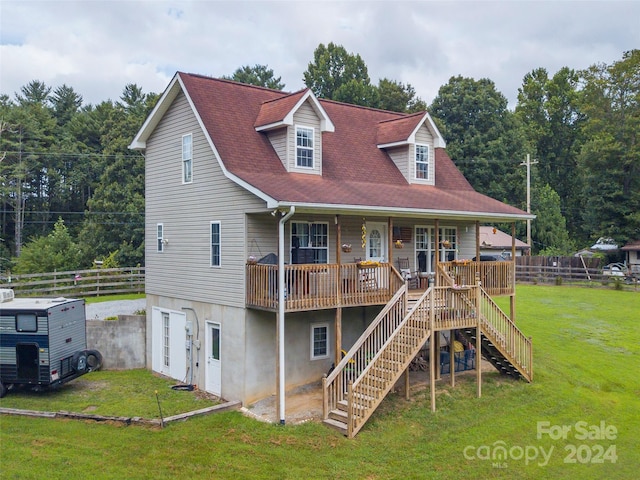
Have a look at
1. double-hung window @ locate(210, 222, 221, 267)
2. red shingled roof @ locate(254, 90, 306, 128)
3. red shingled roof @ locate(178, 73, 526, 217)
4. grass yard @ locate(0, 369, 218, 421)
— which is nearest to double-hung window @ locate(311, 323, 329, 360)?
grass yard @ locate(0, 369, 218, 421)

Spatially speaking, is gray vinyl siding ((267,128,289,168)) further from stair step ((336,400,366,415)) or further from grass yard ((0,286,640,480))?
grass yard ((0,286,640,480))

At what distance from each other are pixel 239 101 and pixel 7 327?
9844mm

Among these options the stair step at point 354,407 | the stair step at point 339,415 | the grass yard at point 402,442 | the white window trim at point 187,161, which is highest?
the white window trim at point 187,161

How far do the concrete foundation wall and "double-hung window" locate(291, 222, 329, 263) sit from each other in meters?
7.21

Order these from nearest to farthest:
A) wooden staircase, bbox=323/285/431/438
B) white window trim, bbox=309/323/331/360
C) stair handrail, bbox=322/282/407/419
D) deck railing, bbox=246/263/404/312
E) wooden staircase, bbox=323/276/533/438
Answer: wooden staircase, bbox=323/285/431/438
wooden staircase, bbox=323/276/533/438
stair handrail, bbox=322/282/407/419
deck railing, bbox=246/263/404/312
white window trim, bbox=309/323/331/360

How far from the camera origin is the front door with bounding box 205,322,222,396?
16.2 meters

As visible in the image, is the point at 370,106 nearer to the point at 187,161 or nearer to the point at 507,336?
the point at 187,161

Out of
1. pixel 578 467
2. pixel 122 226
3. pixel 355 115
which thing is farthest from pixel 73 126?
pixel 578 467

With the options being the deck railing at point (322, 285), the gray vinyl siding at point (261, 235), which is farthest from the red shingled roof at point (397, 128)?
the gray vinyl siding at point (261, 235)

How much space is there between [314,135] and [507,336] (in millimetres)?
8588

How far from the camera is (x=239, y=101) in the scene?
18266mm

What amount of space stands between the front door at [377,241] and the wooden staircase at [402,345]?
87.1 inches

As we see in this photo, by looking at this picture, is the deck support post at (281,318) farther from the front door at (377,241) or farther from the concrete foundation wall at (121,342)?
the concrete foundation wall at (121,342)

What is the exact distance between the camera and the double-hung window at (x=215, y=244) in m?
16.3
